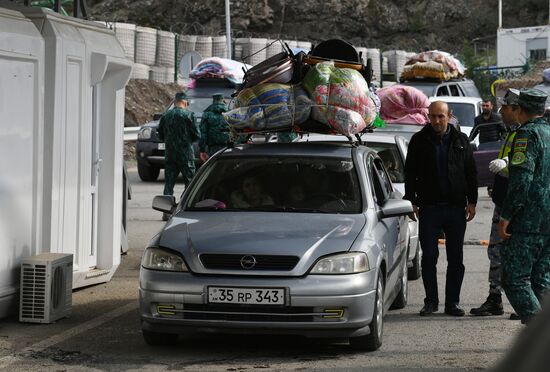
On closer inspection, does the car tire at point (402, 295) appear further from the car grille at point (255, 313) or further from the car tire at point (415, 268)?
the car grille at point (255, 313)

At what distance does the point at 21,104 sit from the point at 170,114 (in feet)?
26.2

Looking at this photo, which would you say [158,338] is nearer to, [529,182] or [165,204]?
[165,204]


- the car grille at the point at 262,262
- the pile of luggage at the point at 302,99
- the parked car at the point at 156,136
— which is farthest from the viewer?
the parked car at the point at 156,136

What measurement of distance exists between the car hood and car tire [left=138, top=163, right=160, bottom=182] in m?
16.9

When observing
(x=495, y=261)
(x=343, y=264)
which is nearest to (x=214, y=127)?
(x=495, y=261)

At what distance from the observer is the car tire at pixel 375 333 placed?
23.0 feet

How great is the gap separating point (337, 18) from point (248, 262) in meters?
63.1

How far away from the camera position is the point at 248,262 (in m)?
6.68

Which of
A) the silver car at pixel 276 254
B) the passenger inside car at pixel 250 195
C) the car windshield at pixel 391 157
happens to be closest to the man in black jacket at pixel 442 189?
the silver car at pixel 276 254

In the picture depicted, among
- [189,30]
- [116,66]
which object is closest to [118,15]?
[189,30]

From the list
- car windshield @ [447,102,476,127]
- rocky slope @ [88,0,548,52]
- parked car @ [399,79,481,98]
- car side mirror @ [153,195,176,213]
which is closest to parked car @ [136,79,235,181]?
car windshield @ [447,102,476,127]

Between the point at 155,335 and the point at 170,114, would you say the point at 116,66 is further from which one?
the point at 170,114

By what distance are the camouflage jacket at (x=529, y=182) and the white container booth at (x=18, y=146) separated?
360cm

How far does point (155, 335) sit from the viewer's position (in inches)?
283
